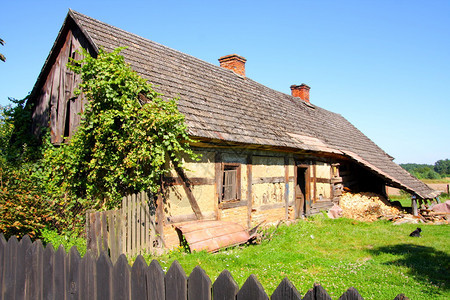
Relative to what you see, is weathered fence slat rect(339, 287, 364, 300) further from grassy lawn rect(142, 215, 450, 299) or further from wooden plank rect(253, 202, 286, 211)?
wooden plank rect(253, 202, 286, 211)

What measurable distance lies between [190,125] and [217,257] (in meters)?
3.33

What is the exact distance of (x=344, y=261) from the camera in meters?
7.59

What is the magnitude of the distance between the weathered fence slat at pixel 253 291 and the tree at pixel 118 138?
215 inches

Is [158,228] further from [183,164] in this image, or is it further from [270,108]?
[270,108]

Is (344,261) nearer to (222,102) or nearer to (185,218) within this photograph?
(185,218)

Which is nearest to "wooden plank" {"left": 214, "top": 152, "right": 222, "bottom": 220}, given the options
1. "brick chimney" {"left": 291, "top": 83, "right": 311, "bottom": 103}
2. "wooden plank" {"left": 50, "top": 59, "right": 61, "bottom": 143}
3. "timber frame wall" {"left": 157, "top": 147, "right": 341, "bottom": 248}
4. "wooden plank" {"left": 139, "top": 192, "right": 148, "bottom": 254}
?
"timber frame wall" {"left": 157, "top": 147, "right": 341, "bottom": 248}

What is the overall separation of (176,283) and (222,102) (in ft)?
31.7

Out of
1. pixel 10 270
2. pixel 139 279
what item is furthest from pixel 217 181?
pixel 139 279

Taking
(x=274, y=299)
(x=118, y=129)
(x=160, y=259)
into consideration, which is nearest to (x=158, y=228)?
(x=160, y=259)

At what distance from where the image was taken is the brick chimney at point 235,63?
16.7 meters

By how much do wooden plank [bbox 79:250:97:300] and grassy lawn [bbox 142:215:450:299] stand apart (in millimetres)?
3257

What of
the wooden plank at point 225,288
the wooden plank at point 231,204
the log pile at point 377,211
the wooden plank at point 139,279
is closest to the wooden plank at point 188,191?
the wooden plank at point 231,204

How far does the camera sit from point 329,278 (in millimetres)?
6227

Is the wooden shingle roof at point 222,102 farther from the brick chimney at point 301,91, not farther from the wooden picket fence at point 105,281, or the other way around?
the wooden picket fence at point 105,281
